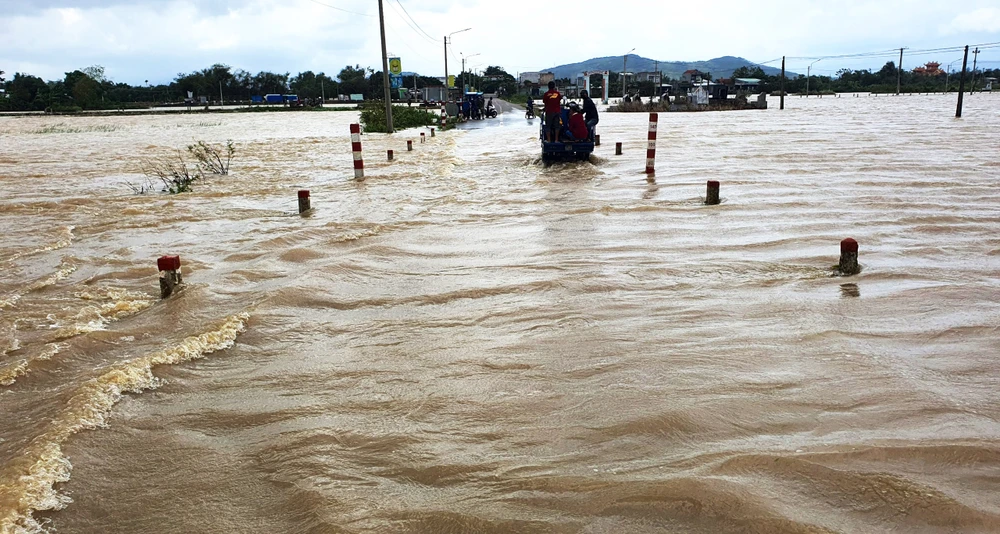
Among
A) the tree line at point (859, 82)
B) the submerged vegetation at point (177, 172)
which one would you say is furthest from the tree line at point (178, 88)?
the submerged vegetation at point (177, 172)

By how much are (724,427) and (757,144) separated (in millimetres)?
17655

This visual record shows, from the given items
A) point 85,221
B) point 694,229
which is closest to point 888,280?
point 694,229

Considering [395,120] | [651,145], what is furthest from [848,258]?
[395,120]

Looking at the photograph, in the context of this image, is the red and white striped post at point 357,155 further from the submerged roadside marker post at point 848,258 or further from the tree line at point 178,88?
the tree line at point 178,88

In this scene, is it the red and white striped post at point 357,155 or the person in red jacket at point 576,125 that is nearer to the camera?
the red and white striped post at point 357,155

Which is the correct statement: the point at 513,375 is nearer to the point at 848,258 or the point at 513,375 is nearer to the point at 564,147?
the point at 848,258

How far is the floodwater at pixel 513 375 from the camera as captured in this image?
2.75m

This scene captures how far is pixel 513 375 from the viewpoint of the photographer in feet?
12.9

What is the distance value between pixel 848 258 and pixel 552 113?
975 cm

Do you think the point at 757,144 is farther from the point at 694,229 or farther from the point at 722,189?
the point at 694,229

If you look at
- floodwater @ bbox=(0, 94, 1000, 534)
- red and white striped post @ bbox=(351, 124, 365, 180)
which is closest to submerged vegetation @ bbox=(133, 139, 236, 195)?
red and white striped post @ bbox=(351, 124, 365, 180)

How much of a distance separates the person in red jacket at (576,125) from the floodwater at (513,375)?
20.4ft

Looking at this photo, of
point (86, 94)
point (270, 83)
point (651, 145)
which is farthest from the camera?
point (270, 83)

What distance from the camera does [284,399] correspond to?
3.75m
